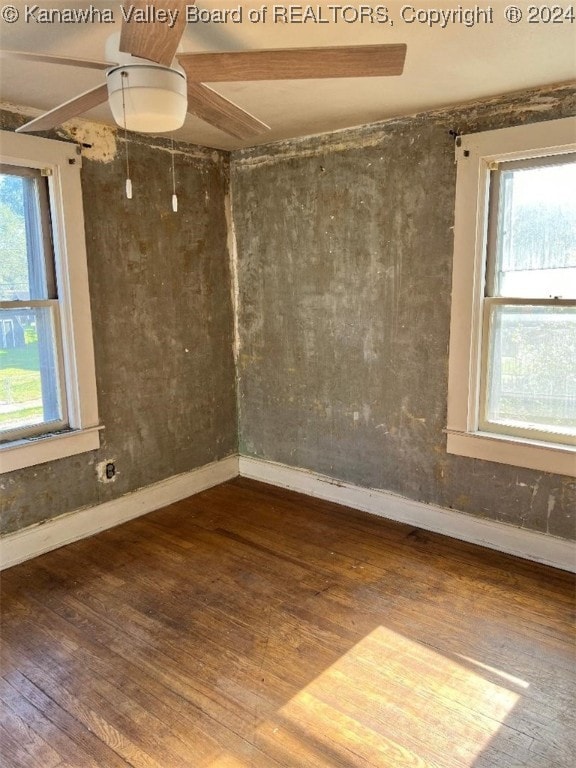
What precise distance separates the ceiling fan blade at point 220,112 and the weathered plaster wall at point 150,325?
1330 mm

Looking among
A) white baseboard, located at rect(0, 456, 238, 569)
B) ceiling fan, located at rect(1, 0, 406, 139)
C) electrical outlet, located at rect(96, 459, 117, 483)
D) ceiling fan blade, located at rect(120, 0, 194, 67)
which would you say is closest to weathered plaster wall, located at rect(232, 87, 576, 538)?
white baseboard, located at rect(0, 456, 238, 569)

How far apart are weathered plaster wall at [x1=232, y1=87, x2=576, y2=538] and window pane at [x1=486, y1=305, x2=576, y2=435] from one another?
267 millimetres

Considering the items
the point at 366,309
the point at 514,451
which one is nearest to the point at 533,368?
the point at 514,451

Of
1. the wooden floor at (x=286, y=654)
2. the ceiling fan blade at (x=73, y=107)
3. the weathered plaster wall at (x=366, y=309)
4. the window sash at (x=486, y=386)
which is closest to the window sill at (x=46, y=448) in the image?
the wooden floor at (x=286, y=654)

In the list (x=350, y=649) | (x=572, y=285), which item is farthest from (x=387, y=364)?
(x=350, y=649)

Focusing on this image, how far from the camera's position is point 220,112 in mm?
1941

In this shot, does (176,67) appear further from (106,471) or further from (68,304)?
(106,471)

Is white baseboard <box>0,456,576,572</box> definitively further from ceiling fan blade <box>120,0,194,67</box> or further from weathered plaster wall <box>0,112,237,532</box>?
ceiling fan blade <box>120,0,194,67</box>

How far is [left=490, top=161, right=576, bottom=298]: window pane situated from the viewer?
2635mm

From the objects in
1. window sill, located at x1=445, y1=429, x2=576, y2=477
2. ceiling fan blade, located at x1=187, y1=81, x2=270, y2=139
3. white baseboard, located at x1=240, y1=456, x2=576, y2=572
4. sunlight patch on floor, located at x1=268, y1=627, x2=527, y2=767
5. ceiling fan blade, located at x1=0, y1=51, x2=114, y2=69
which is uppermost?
ceiling fan blade, located at x1=187, y1=81, x2=270, y2=139

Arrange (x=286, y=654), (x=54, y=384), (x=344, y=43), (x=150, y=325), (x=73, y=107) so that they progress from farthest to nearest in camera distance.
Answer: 1. (x=150, y=325)
2. (x=54, y=384)
3. (x=286, y=654)
4. (x=344, y=43)
5. (x=73, y=107)

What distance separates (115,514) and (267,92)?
2.57 m

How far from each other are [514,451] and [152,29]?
8.24 feet

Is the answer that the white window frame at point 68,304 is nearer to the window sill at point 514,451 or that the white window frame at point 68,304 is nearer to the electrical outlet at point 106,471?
the electrical outlet at point 106,471
